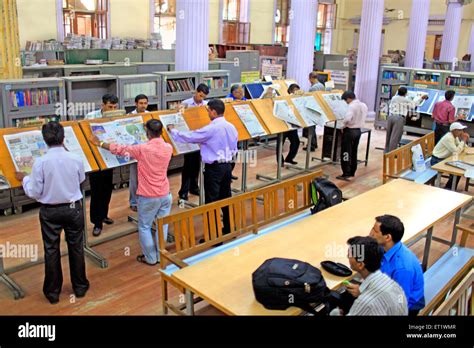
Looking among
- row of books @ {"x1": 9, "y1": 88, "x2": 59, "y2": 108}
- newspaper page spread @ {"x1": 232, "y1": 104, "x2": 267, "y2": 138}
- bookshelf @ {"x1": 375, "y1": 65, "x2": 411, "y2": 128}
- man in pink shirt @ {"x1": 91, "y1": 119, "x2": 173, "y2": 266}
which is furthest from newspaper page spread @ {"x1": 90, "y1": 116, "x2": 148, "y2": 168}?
bookshelf @ {"x1": 375, "y1": 65, "x2": 411, "y2": 128}

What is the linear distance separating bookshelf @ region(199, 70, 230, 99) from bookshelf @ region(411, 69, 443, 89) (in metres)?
5.69

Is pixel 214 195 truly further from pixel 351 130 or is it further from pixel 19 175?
pixel 351 130

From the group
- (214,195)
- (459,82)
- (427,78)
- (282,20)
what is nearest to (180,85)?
(214,195)

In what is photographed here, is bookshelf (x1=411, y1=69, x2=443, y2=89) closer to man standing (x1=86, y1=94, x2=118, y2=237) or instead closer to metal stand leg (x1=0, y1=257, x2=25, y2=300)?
man standing (x1=86, y1=94, x2=118, y2=237)

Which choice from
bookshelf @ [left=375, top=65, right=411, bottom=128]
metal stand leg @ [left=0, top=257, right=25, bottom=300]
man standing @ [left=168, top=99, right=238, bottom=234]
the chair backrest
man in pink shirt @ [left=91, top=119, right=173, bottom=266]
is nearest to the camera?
the chair backrest

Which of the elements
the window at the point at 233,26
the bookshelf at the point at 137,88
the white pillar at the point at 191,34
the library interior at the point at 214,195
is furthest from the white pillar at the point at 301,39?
the window at the point at 233,26

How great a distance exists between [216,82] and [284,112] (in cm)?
226

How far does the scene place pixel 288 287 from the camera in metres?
2.93

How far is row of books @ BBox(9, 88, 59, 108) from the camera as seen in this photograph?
6.36m
